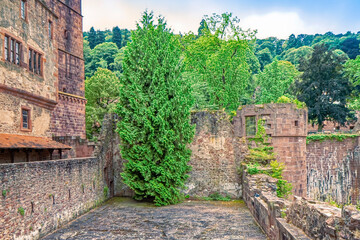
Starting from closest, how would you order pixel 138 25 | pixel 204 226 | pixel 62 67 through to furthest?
1. pixel 204 226
2. pixel 138 25
3. pixel 62 67

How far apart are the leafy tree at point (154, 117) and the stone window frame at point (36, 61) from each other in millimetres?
4370

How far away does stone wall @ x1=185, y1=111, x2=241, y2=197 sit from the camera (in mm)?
15664

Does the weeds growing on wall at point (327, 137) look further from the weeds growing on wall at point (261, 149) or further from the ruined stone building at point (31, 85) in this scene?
the ruined stone building at point (31, 85)

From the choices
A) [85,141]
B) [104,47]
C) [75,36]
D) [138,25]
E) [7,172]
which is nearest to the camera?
[7,172]

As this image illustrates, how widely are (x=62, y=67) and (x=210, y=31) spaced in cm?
1532

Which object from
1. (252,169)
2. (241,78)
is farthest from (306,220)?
(241,78)

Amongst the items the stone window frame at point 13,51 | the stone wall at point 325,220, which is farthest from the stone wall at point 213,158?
the stone window frame at point 13,51

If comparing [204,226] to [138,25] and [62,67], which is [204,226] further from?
[62,67]

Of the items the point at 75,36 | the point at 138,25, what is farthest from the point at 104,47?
the point at 138,25

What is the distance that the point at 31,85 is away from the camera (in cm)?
1447

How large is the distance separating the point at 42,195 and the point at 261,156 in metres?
9.80

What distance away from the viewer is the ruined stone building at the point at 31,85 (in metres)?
12.7

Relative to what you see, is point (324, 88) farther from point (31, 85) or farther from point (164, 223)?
point (31, 85)

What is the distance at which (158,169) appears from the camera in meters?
13.8
